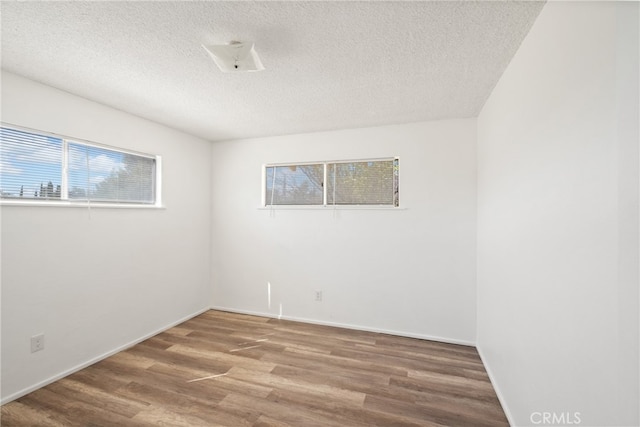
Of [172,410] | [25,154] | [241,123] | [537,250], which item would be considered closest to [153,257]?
[25,154]

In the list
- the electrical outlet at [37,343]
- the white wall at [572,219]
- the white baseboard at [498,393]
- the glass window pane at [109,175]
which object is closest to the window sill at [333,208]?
the white wall at [572,219]

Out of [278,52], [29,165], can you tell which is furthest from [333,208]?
[29,165]

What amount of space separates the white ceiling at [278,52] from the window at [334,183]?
727 millimetres

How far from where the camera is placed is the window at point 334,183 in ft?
9.93

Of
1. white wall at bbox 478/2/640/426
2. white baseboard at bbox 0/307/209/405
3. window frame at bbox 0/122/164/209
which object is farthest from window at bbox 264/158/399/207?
white baseboard at bbox 0/307/209/405

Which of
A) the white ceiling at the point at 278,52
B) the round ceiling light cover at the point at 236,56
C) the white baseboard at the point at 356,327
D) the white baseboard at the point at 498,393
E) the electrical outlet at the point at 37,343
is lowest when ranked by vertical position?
the white baseboard at the point at 356,327

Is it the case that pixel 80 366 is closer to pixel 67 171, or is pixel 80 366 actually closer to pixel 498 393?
pixel 67 171

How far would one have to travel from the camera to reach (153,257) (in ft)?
9.50

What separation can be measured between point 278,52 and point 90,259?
2472mm

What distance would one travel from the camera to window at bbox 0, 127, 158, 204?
74.4 inches

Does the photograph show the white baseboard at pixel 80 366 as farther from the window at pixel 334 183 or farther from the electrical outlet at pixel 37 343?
the window at pixel 334 183

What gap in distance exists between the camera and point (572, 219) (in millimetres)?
1006

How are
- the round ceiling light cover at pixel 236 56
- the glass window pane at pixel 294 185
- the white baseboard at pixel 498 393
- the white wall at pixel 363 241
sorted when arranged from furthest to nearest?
the glass window pane at pixel 294 185, the white wall at pixel 363 241, the white baseboard at pixel 498 393, the round ceiling light cover at pixel 236 56

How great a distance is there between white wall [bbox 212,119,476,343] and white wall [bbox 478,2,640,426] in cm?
96
